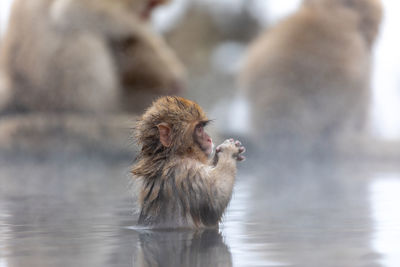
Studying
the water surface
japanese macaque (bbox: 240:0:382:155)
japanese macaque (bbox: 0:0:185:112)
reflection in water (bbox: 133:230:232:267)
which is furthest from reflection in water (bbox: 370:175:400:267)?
japanese macaque (bbox: 0:0:185:112)

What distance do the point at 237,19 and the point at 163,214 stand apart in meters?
3.89

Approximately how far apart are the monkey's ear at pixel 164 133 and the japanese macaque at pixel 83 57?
1950mm

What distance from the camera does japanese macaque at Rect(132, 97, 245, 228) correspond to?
119cm

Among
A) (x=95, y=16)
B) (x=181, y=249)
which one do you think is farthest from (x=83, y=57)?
(x=181, y=249)

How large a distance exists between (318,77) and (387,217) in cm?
188

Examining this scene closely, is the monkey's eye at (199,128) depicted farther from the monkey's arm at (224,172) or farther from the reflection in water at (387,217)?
the reflection in water at (387,217)

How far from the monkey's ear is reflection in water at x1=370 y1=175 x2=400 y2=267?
38cm

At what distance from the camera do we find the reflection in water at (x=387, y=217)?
0.84m

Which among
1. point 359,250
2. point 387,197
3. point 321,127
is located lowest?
point 359,250

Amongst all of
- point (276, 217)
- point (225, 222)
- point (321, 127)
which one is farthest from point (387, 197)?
point (321, 127)

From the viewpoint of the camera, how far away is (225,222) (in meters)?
1.25

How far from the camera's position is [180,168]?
1.22 metres

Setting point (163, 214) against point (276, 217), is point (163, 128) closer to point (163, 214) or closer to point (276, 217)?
point (163, 214)

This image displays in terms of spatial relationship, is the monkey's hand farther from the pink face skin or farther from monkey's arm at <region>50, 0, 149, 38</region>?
monkey's arm at <region>50, 0, 149, 38</region>
